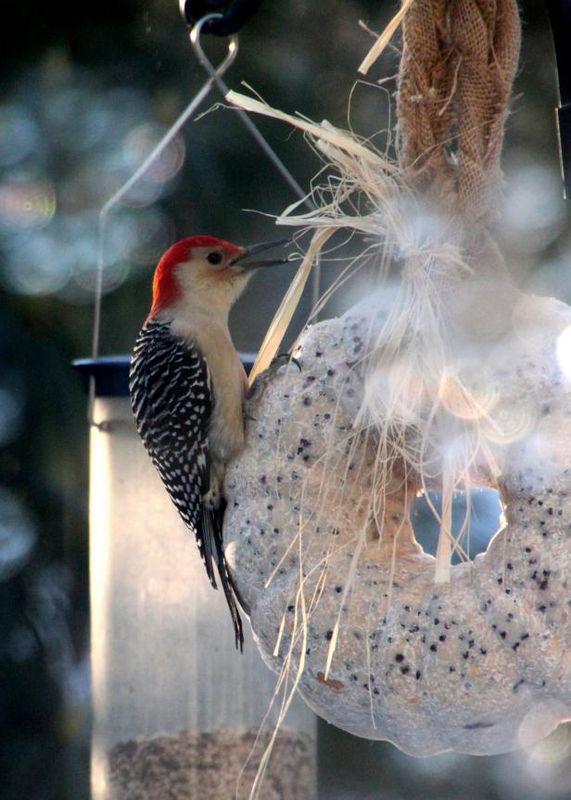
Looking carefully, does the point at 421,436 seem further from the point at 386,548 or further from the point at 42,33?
the point at 42,33

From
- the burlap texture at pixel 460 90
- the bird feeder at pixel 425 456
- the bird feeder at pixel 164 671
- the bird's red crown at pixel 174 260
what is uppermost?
the burlap texture at pixel 460 90

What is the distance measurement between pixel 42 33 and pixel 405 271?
12.0 ft

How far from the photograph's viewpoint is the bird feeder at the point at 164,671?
3404 millimetres

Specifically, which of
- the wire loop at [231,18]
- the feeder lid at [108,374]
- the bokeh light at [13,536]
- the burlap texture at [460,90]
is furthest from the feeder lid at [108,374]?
the bokeh light at [13,536]

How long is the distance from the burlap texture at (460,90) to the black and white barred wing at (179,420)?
53cm

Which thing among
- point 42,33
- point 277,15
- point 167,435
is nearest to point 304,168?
point 277,15

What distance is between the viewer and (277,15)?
17.9 feet

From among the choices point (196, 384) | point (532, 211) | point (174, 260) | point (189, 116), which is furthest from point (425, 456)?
point (532, 211)

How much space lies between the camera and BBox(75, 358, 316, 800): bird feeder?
11.2ft

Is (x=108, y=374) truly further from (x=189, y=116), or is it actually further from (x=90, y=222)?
(x=90, y=222)

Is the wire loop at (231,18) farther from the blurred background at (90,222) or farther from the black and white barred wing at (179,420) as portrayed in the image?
the blurred background at (90,222)

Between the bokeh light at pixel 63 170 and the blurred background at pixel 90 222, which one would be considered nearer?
the blurred background at pixel 90 222

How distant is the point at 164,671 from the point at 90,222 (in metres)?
2.43

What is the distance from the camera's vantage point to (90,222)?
18.1 feet
